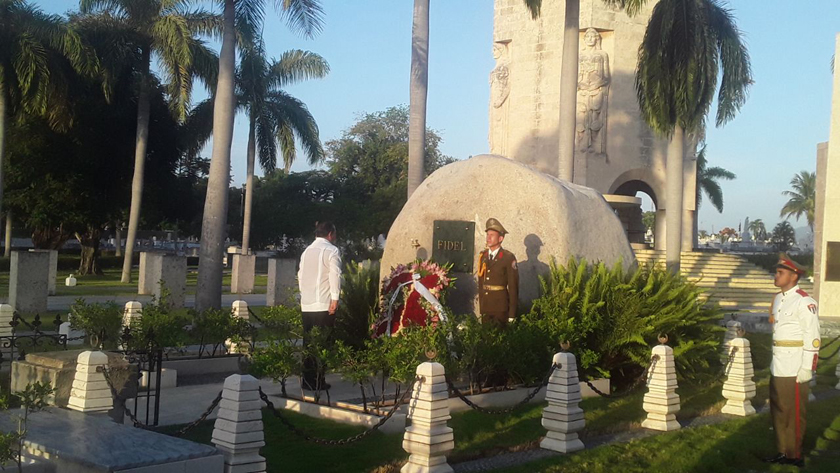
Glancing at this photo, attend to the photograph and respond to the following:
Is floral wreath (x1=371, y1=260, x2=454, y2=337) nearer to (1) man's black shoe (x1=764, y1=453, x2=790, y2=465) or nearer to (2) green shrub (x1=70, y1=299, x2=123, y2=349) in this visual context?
(2) green shrub (x1=70, y1=299, x2=123, y2=349)

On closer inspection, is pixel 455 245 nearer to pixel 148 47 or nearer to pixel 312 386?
pixel 312 386

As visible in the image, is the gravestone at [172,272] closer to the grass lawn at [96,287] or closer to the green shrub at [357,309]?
the grass lawn at [96,287]

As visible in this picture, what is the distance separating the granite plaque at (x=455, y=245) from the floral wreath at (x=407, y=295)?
0.49m

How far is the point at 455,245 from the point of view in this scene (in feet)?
36.3

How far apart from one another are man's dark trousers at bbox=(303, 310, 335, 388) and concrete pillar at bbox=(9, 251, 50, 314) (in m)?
10.7

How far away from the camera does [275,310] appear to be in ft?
33.1

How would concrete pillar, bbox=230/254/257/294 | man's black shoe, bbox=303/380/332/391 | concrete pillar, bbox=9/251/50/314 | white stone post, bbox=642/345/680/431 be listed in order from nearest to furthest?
white stone post, bbox=642/345/680/431 → man's black shoe, bbox=303/380/332/391 → concrete pillar, bbox=9/251/50/314 → concrete pillar, bbox=230/254/257/294

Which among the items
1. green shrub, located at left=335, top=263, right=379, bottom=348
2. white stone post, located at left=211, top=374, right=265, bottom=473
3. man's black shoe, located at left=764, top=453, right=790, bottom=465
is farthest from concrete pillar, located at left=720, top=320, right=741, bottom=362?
white stone post, located at left=211, top=374, right=265, bottom=473

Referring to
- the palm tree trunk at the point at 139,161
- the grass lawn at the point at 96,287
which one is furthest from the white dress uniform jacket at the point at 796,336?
the palm tree trunk at the point at 139,161

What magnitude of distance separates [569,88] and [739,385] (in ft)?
39.6

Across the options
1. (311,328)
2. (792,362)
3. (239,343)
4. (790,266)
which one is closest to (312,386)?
(311,328)

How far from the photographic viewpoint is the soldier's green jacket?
387 inches

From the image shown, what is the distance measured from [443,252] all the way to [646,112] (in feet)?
48.2

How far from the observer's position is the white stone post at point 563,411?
7.54 m
